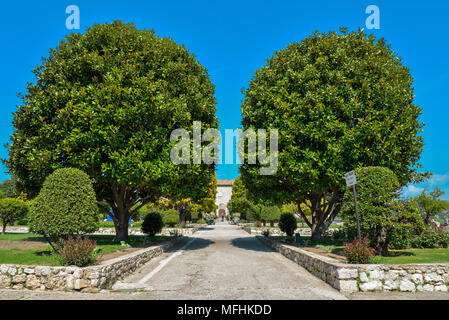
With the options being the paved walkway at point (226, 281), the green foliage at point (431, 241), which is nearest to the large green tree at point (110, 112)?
the paved walkway at point (226, 281)

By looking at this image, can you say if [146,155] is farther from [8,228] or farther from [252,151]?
[8,228]

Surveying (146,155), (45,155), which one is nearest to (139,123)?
(146,155)

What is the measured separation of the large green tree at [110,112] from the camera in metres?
12.7

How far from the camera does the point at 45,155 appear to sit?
12.6 metres

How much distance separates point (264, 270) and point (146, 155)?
7.32 m

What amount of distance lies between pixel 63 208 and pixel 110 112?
15.9 feet

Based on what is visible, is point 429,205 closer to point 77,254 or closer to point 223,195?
point 77,254

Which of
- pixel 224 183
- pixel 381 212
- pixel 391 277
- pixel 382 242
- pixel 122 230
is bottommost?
pixel 122 230

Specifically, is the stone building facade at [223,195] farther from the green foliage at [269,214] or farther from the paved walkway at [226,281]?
the paved walkway at [226,281]

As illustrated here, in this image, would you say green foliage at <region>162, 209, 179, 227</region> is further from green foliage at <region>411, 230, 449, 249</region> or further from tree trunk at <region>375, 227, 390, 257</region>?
tree trunk at <region>375, 227, 390, 257</region>

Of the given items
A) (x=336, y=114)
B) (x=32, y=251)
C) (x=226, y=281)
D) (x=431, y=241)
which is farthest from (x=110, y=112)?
(x=431, y=241)

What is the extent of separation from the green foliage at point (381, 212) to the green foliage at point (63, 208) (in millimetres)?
9473

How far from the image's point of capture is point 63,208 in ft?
32.4

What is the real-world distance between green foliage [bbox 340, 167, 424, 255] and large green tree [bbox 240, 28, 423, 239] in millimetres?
3052
